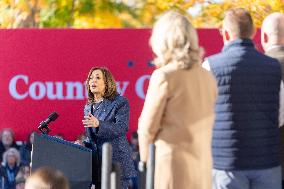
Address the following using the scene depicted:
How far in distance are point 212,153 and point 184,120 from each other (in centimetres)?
46

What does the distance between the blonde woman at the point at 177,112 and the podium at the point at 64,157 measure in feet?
7.72

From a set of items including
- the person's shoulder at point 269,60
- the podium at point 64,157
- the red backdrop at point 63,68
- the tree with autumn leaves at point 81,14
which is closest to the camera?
the person's shoulder at point 269,60

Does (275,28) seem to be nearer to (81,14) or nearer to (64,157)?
(64,157)

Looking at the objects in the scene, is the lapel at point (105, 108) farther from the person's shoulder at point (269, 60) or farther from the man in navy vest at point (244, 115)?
the person's shoulder at point (269, 60)

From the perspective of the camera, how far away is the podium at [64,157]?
7504mm

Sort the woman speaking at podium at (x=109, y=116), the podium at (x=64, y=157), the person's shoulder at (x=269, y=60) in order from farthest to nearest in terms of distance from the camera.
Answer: the woman speaking at podium at (x=109, y=116), the podium at (x=64, y=157), the person's shoulder at (x=269, y=60)

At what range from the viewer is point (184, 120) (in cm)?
521

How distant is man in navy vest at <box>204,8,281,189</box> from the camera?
551cm

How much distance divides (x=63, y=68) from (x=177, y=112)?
801 centimetres

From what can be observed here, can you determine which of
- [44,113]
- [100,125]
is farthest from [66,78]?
[100,125]

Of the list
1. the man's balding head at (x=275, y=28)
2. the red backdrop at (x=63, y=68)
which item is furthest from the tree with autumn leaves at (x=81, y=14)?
the man's balding head at (x=275, y=28)

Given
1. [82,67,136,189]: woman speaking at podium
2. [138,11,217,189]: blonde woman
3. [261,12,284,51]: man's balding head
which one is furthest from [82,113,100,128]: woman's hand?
[138,11,217,189]: blonde woman

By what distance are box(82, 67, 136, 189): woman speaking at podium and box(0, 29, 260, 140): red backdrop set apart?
506 centimetres

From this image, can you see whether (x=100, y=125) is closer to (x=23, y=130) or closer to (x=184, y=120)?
(x=184, y=120)
